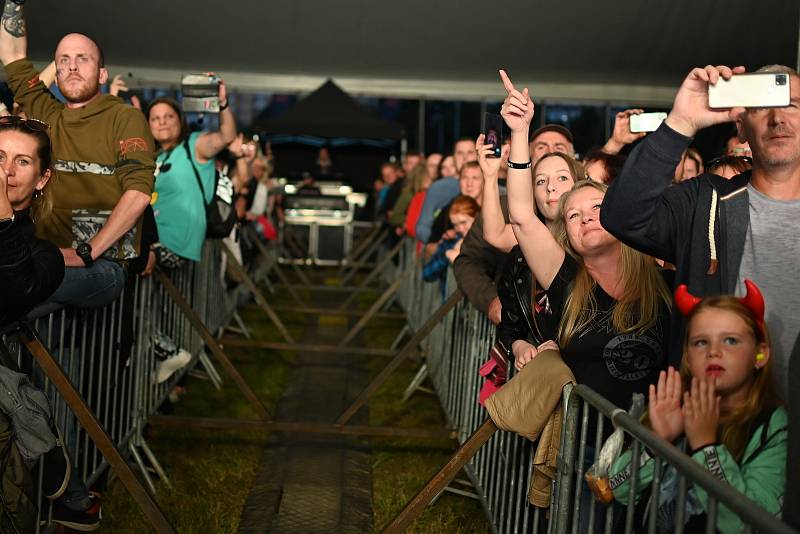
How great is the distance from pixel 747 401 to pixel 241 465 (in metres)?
3.82

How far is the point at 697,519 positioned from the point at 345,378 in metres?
6.00

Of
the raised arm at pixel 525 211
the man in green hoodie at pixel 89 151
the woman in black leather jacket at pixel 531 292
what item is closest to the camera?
the raised arm at pixel 525 211

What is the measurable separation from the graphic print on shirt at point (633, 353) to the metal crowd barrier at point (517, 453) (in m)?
0.16

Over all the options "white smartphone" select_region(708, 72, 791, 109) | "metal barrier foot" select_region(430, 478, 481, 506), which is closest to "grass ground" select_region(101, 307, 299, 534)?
"metal barrier foot" select_region(430, 478, 481, 506)

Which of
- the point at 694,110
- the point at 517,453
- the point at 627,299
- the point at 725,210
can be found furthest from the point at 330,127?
the point at 694,110

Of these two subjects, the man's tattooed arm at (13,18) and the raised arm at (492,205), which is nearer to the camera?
the raised arm at (492,205)

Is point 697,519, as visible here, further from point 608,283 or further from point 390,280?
point 390,280

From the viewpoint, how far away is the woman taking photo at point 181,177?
639 centimetres

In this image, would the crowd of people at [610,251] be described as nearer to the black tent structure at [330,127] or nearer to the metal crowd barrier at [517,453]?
the metal crowd barrier at [517,453]

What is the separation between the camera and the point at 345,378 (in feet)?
27.1

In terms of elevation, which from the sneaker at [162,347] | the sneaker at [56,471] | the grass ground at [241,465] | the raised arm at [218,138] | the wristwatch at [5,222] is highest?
the raised arm at [218,138]

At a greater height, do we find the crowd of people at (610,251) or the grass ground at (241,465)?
the crowd of people at (610,251)

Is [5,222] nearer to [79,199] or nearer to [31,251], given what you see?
[31,251]

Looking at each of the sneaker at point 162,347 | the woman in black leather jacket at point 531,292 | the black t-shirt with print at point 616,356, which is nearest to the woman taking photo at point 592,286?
the black t-shirt with print at point 616,356
